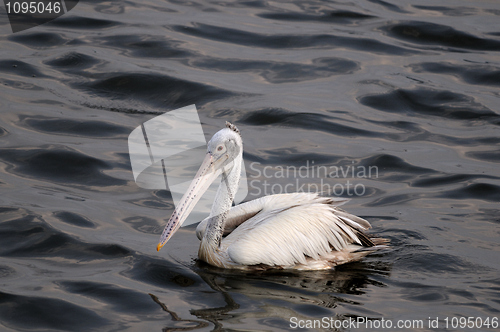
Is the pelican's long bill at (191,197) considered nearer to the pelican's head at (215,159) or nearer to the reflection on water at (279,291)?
the pelican's head at (215,159)

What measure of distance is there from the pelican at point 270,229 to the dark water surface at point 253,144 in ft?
0.42

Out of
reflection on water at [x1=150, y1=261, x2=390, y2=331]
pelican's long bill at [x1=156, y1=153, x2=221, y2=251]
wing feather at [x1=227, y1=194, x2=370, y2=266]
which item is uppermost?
pelican's long bill at [x1=156, y1=153, x2=221, y2=251]

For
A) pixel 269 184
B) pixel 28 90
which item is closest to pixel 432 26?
pixel 269 184

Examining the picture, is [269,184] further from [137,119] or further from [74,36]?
[74,36]

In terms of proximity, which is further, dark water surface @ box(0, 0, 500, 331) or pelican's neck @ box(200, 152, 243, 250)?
pelican's neck @ box(200, 152, 243, 250)

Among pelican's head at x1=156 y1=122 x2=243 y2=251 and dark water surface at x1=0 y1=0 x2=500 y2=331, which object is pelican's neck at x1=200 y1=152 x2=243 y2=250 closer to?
pelican's head at x1=156 y1=122 x2=243 y2=251

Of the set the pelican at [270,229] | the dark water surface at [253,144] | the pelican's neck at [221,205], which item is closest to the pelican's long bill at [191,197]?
the pelican at [270,229]

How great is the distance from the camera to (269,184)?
6.18 m

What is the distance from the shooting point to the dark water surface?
421cm

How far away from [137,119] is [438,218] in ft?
11.8

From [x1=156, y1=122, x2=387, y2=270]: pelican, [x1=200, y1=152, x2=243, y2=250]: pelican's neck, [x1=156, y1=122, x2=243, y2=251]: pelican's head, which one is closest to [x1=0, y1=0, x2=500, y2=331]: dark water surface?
→ [x1=156, y1=122, x2=387, y2=270]: pelican

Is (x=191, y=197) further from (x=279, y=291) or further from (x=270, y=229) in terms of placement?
(x=279, y=291)

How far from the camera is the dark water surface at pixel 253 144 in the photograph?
13.8 ft

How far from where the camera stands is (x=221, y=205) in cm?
485
